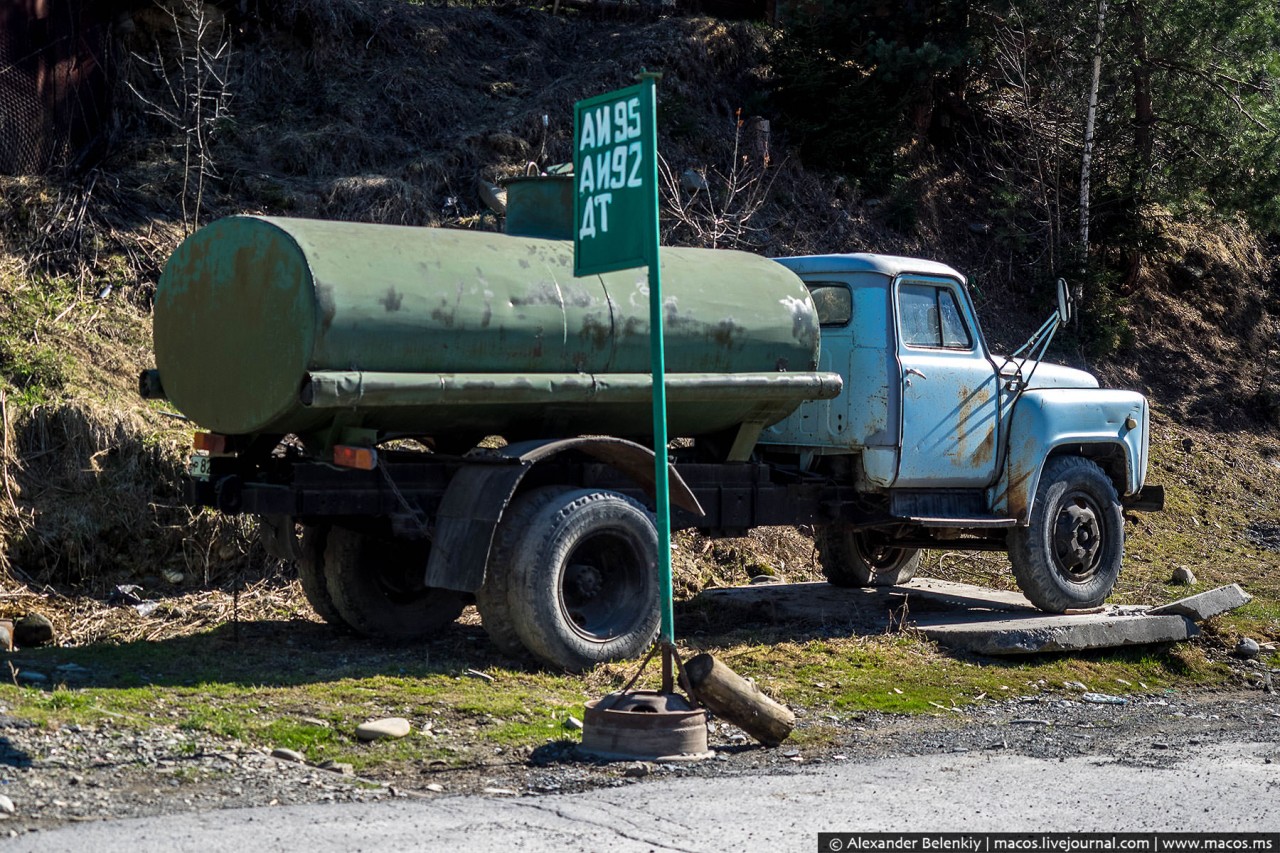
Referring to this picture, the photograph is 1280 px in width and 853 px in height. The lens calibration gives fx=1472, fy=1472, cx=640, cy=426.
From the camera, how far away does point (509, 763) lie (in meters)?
6.55

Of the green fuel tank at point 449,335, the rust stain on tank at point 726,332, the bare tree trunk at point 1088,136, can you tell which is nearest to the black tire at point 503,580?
the green fuel tank at point 449,335

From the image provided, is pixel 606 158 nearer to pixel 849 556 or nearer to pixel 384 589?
pixel 384 589

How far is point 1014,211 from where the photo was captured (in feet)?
64.8

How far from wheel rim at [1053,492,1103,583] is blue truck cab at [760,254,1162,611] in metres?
0.01

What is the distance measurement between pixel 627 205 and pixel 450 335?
1.54m

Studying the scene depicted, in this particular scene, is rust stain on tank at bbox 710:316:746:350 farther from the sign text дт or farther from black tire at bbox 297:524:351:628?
black tire at bbox 297:524:351:628

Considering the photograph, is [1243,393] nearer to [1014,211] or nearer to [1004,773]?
[1014,211]

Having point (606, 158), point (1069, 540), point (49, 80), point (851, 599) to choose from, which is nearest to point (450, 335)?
point (606, 158)

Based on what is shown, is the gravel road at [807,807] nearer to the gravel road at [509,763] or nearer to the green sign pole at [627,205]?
the gravel road at [509,763]

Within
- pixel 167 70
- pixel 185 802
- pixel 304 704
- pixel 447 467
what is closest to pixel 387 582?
pixel 447 467

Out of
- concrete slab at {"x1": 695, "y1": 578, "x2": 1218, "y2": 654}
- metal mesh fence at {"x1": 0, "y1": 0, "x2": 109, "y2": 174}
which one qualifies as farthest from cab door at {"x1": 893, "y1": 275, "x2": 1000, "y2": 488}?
metal mesh fence at {"x1": 0, "y1": 0, "x2": 109, "y2": 174}

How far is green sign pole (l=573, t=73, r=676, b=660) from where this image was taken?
22.3ft

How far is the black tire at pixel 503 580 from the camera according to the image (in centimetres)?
814

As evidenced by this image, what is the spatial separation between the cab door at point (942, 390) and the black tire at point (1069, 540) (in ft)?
1.67
